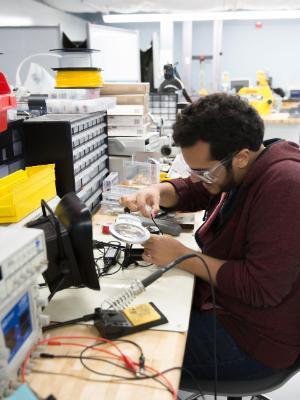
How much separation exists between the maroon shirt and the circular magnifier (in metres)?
0.21

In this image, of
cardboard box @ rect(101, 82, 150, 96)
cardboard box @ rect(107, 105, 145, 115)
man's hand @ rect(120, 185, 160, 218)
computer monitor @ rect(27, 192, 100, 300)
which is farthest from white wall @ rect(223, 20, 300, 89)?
computer monitor @ rect(27, 192, 100, 300)

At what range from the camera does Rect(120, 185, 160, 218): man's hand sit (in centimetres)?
157

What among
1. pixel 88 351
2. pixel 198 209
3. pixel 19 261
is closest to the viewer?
pixel 19 261

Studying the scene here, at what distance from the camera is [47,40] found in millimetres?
5066

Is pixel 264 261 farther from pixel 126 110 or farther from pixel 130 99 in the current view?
pixel 130 99

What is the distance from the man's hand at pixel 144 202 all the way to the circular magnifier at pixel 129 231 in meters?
0.14

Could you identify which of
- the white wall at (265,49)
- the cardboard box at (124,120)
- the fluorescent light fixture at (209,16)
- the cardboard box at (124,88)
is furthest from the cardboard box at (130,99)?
the white wall at (265,49)

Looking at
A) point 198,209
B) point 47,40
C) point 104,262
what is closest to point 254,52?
point 47,40

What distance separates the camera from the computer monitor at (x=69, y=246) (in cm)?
98

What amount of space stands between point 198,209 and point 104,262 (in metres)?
0.54

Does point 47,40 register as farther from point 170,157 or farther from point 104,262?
point 104,262

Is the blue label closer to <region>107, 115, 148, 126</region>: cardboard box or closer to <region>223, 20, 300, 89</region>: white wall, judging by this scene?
<region>107, 115, 148, 126</region>: cardboard box

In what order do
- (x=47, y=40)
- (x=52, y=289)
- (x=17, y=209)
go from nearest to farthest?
(x=52, y=289)
(x=17, y=209)
(x=47, y=40)

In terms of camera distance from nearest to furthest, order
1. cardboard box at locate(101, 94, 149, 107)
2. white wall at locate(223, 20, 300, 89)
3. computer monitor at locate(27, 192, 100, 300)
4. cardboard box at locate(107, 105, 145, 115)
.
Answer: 1. computer monitor at locate(27, 192, 100, 300)
2. cardboard box at locate(107, 105, 145, 115)
3. cardboard box at locate(101, 94, 149, 107)
4. white wall at locate(223, 20, 300, 89)
